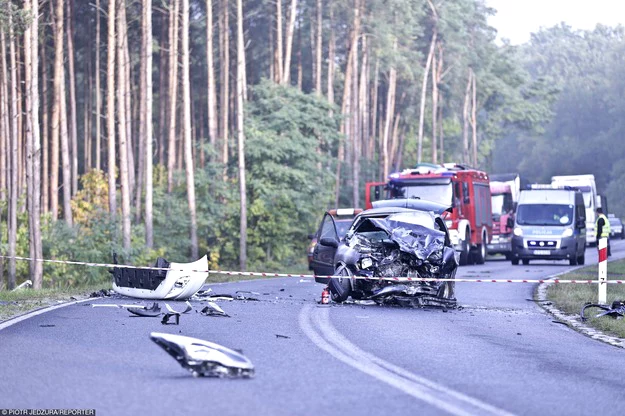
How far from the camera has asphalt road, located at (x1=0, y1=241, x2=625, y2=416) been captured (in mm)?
8562

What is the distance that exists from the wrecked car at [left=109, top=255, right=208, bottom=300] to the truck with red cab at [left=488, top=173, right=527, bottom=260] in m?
27.2

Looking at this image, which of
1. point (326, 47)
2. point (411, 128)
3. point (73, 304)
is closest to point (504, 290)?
point (73, 304)

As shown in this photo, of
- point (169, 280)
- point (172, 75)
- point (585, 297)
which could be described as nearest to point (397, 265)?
point (169, 280)

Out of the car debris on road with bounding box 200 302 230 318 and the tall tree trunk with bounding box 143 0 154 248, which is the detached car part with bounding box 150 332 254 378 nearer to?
the car debris on road with bounding box 200 302 230 318

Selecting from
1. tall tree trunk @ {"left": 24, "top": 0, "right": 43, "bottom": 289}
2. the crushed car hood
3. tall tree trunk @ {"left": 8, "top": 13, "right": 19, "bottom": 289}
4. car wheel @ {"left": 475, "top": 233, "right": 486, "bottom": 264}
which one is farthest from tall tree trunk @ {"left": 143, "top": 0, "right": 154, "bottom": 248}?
the crushed car hood

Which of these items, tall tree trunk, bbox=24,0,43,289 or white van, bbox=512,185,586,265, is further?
white van, bbox=512,185,586,265

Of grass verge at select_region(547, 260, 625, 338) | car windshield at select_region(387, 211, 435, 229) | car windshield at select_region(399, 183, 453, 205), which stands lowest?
grass verge at select_region(547, 260, 625, 338)

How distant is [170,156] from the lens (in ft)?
177

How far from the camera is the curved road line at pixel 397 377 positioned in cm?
849

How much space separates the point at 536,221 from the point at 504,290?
14.7 m

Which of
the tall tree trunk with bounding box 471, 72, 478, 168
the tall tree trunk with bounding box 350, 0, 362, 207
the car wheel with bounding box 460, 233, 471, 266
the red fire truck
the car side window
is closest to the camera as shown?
the car side window

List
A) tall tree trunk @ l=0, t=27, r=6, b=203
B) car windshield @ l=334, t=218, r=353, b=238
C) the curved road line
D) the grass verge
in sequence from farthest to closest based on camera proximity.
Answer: tall tree trunk @ l=0, t=27, r=6, b=203, car windshield @ l=334, t=218, r=353, b=238, the grass verge, the curved road line

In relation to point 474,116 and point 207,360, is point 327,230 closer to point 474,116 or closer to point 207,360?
point 207,360

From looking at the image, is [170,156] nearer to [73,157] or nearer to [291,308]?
[73,157]
